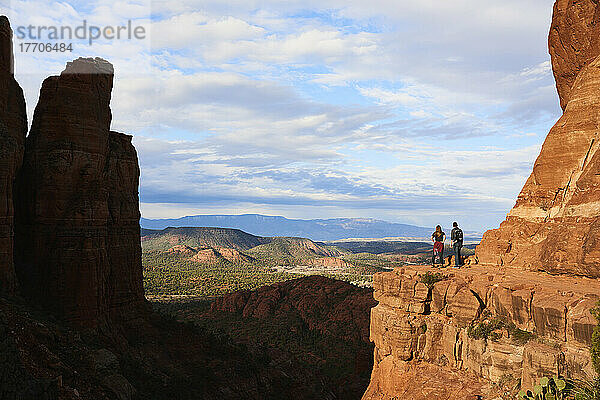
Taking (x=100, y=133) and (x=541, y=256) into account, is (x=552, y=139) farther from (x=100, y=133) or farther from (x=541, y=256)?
(x=100, y=133)

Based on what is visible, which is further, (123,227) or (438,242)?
(123,227)

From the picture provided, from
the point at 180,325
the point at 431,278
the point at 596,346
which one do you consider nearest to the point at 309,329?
the point at 180,325

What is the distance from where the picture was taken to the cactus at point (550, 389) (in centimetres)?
1323

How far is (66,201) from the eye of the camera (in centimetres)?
2242

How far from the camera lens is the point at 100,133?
78.3 ft

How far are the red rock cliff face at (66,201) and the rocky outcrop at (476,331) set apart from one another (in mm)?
16137

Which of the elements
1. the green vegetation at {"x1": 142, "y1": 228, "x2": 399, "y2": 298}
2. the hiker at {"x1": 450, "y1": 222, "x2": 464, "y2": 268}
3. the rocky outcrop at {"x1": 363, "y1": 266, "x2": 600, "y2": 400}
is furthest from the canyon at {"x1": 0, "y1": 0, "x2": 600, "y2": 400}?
the green vegetation at {"x1": 142, "y1": 228, "x2": 399, "y2": 298}

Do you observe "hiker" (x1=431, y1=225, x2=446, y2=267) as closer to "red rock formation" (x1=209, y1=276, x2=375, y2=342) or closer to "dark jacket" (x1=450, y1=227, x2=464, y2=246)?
"dark jacket" (x1=450, y1=227, x2=464, y2=246)

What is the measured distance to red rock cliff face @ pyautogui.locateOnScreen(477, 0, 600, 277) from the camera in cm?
1850

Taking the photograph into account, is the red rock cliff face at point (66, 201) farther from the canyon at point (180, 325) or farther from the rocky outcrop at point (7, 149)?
the rocky outcrop at point (7, 149)

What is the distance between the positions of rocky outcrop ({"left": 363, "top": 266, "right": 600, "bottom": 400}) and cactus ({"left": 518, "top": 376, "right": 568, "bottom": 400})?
370 mm

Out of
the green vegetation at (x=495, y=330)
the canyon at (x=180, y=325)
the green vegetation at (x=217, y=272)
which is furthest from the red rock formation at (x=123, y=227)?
the green vegetation at (x=217, y=272)

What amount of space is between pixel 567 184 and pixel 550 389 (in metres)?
12.1

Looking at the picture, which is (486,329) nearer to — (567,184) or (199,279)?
(567,184)
